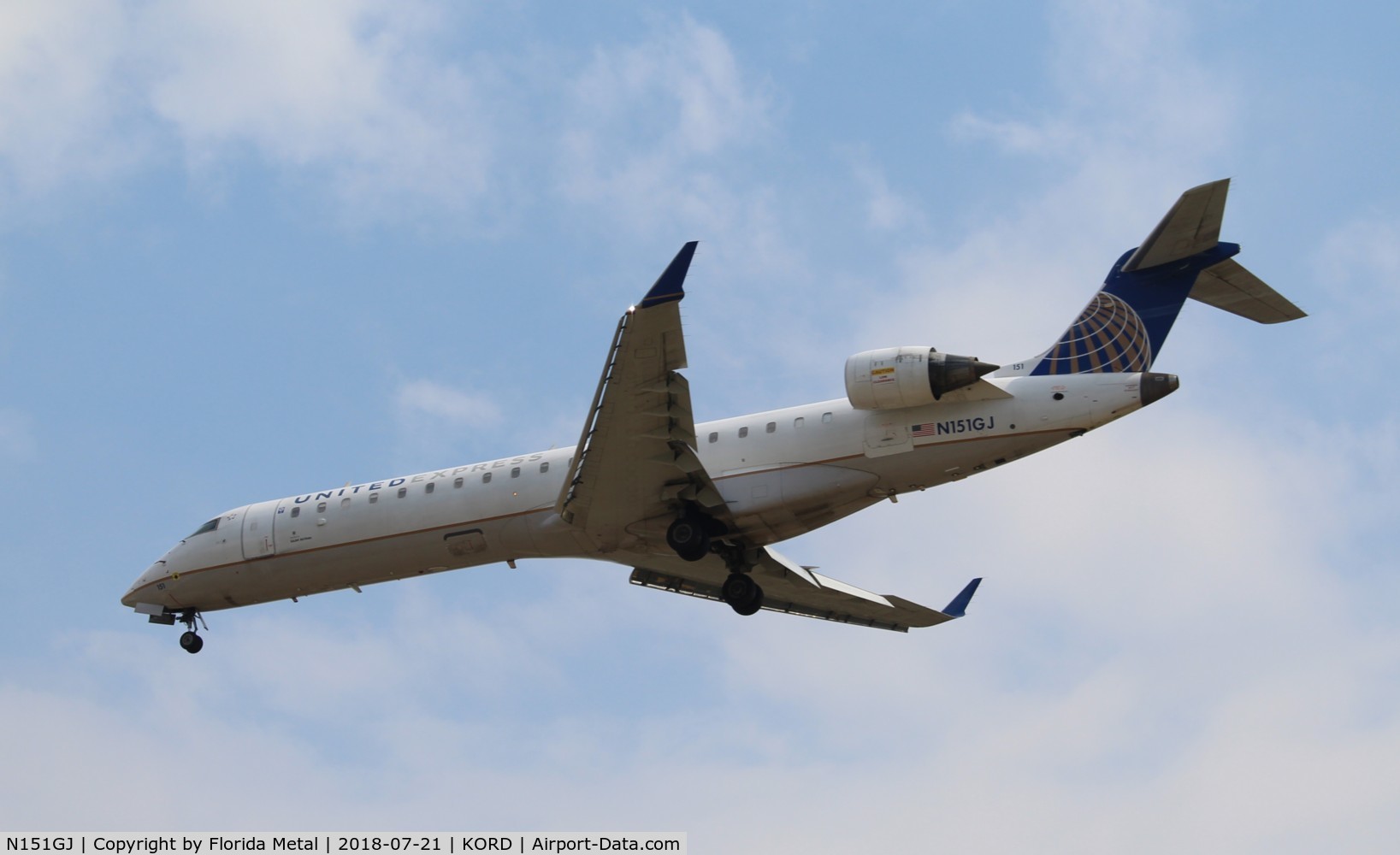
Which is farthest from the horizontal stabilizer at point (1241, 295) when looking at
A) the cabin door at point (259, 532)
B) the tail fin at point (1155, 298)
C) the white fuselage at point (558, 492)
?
the cabin door at point (259, 532)

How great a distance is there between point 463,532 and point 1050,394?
10.9 meters

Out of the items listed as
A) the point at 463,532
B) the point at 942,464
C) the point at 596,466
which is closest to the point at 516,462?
the point at 463,532

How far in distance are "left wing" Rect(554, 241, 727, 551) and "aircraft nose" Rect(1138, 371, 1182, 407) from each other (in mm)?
7113

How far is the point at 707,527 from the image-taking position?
83.3 feet

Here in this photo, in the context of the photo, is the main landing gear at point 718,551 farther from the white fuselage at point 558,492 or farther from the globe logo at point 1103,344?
the globe logo at point 1103,344

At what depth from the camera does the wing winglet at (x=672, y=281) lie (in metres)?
20.6

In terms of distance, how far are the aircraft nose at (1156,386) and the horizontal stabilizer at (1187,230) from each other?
2.33 meters

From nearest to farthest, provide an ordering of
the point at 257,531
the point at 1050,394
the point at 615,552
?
1. the point at 1050,394
2. the point at 615,552
3. the point at 257,531

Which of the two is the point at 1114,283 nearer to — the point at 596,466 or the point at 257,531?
the point at 596,466

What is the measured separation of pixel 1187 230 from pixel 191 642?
20.8 metres

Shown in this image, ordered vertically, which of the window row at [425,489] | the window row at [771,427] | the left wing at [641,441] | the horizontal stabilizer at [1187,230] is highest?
the horizontal stabilizer at [1187,230]

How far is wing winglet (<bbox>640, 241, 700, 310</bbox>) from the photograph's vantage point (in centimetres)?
2061

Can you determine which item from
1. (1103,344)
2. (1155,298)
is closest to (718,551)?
(1103,344)

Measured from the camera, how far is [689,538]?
25.0m
